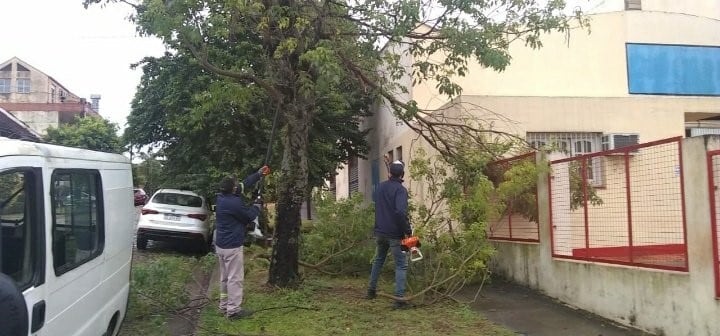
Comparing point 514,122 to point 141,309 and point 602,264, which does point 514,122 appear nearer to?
point 602,264

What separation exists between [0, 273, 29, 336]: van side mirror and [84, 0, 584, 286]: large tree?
429cm

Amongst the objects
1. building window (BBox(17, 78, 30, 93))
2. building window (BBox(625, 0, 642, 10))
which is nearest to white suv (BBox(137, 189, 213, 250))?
building window (BBox(625, 0, 642, 10))

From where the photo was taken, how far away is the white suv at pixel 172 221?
1365 cm

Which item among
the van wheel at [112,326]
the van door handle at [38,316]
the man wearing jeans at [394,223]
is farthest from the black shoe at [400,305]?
the van door handle at [38,316]

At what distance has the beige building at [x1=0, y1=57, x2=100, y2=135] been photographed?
58.0m

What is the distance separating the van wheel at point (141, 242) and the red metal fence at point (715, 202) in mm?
11685

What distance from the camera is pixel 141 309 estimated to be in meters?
7.32

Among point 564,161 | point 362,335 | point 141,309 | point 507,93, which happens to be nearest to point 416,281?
point 362,335

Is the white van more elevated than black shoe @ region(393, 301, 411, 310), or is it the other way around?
the white van

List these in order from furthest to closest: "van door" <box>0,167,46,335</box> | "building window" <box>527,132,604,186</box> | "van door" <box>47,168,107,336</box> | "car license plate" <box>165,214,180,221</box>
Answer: "car license plate" <box>165,214,180,221</box> < "building window" <box>527,132,604,186</box> < "van door" <box>47,168,107,336</box> < "van door" <box>0,167,46,335</box>

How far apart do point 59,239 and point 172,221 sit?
10172 millimetres

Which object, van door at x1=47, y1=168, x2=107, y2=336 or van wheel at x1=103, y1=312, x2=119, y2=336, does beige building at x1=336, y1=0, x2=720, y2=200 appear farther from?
van door at x1=47, y1=168, x2=107, y2=336

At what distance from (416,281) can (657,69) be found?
33.4ft

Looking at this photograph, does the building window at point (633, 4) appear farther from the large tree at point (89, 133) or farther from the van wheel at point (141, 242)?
the large tree at point (89, 133)
